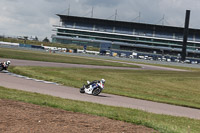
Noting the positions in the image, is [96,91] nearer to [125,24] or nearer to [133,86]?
[133,86]

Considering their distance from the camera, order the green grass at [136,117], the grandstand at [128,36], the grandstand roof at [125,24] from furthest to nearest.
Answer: the grandstand roof at [125,24] → the grandstand at [128,36] → the green grass at [136,117]

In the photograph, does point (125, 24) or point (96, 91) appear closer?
point (96, 91)

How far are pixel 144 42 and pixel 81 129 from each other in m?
148

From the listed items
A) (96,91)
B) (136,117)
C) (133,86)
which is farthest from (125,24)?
(136,117)

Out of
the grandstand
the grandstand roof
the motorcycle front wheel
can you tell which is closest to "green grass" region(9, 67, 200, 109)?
the motorcycle front wheel

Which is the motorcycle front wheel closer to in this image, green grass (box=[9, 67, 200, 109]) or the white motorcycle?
the white motorcycle

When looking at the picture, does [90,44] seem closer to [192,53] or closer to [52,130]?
[192,53]

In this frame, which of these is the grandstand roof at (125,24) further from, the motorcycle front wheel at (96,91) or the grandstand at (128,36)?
the motorcycle front wheel at (96,91)

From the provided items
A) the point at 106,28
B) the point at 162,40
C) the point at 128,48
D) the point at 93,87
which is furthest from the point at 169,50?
the point at 93,87

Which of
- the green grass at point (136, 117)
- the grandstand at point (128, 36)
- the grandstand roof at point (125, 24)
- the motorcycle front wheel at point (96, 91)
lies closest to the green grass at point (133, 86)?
the motorcycle front wheel at point (96, 91)

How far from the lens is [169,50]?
148m

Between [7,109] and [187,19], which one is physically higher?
[187,19]

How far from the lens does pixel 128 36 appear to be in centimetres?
15338

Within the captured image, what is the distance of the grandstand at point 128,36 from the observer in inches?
5910
